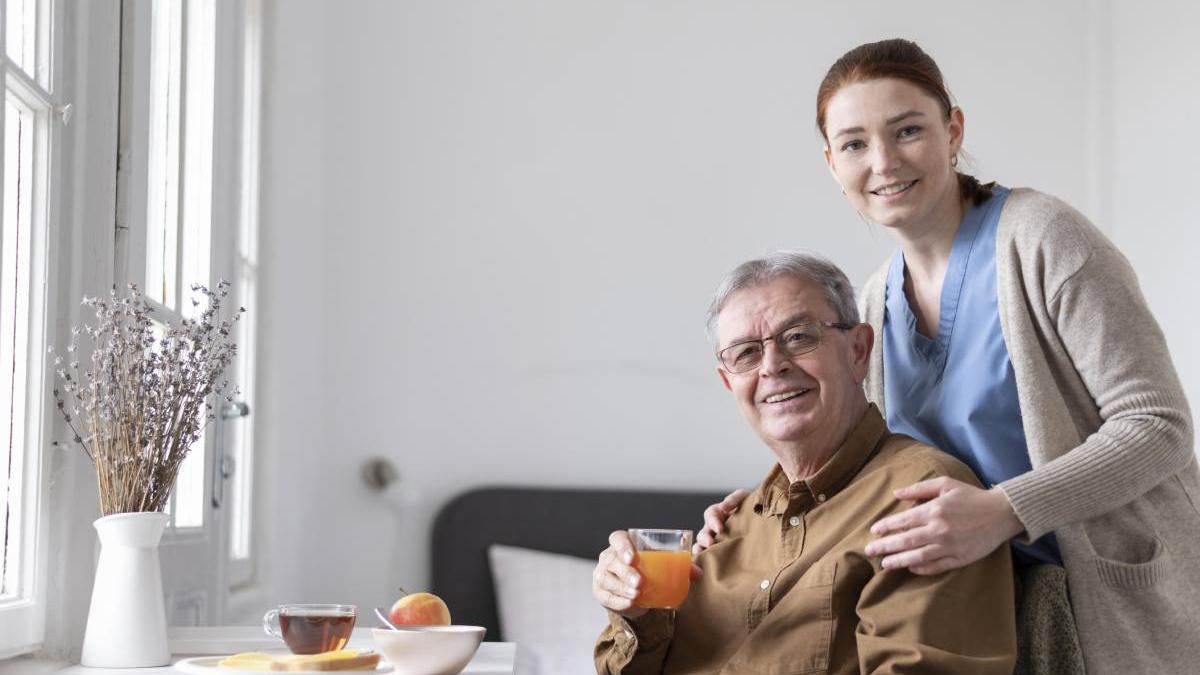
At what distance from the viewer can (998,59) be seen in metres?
4.18

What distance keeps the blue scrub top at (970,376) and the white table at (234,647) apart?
71 centimetres

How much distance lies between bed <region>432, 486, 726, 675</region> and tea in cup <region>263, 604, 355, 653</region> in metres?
2.17

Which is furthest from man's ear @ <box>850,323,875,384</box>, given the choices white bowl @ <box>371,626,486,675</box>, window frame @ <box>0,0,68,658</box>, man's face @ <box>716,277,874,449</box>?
window frame @ <box>0,0,68,658</box>

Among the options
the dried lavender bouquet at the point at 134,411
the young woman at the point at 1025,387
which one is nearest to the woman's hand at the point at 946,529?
the young woman at the point at 1025,387

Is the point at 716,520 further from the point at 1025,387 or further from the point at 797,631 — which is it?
the point at 1025,387

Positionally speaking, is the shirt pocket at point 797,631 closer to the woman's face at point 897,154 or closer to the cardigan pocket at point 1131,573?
the cardigan pocket at point 1131,573

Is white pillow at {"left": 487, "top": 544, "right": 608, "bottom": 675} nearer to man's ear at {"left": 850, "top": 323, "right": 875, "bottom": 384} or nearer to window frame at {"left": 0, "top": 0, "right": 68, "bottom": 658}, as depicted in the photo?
man's ear at {"left": 850, "top": 323, "right": 875, "bottom": 384}

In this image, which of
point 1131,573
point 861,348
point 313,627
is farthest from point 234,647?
point 1131,573

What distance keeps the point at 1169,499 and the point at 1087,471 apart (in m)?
0.20

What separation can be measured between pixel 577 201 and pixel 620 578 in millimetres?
2357

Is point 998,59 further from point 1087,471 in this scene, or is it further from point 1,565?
point 1,565

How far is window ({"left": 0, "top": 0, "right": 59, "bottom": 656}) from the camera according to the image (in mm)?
1640

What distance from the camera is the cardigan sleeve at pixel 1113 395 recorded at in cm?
172

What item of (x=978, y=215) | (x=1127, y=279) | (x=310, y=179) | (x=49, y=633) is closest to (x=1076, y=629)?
(x=1127, y=279)
